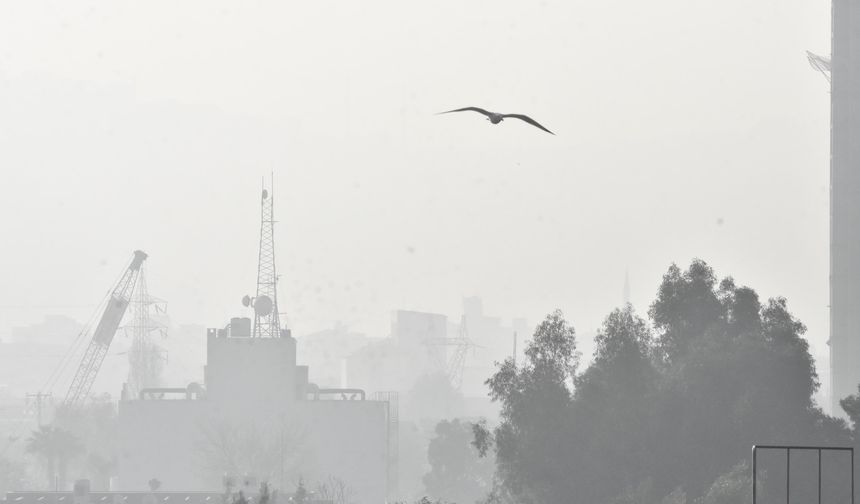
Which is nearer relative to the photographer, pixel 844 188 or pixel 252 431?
pixel 252 431

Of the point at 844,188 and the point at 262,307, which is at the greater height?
the point at 844,188

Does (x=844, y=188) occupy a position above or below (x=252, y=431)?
above

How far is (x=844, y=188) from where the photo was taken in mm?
159625

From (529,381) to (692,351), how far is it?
27.9 ft

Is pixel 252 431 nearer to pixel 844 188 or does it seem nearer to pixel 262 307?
pixel 262 307

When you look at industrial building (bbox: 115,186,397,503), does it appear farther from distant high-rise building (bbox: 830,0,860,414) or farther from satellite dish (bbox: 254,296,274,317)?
distant high-rise building (bbox: 830,0,860,414)

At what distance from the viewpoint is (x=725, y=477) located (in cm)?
6888

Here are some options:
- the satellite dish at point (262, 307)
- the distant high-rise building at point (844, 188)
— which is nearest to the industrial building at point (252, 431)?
the satellite dish at point (262, 307)

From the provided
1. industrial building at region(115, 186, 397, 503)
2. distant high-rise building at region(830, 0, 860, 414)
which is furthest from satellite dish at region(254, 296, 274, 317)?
distant high-rise building at region(830, 0, 860, 414)

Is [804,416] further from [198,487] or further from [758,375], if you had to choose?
[198,487]

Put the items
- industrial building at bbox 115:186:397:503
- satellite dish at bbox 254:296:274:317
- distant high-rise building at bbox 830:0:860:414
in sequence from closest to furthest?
industrial building at bbox 115:186:397:503 < satellite dish at bbox 254:296:274:317 < distant high-rise building at bbox 830:0:860:414

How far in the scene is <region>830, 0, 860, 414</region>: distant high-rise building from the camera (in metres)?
154

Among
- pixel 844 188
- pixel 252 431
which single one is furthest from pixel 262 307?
pixel 844 188

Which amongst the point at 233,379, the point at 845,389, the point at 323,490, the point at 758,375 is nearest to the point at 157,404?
the point at 233,379
